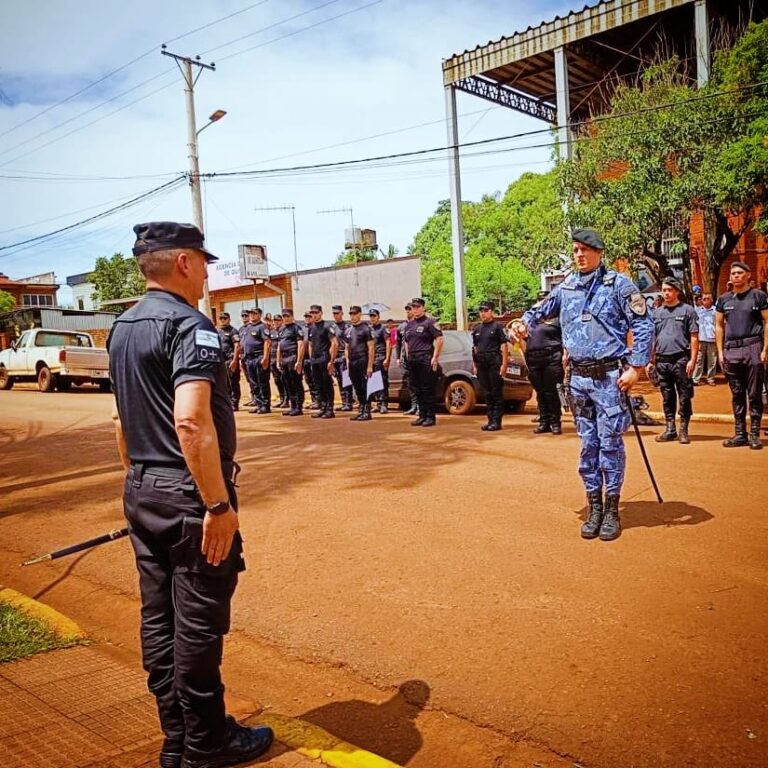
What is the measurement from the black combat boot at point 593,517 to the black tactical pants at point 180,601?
3.13 m

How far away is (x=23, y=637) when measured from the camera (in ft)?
12.3

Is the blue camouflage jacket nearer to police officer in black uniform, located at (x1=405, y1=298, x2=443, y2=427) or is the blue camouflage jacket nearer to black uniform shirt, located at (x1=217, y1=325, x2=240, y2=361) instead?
police officer in black uniform, located at (x1=405, y1=298, x2=443, y2=427)

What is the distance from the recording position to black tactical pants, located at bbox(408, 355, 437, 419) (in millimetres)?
10703

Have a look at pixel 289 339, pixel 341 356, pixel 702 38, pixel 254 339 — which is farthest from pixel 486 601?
pixel 702 38

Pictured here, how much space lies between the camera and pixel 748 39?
525 inches

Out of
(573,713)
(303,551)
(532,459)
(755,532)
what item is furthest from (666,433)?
(573,713)

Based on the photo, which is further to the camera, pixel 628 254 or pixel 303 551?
pixel 628 254

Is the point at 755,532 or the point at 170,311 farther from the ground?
the point at 170,311

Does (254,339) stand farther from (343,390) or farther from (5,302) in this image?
(5,302)

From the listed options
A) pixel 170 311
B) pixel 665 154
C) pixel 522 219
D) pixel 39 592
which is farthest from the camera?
pixel 522 219

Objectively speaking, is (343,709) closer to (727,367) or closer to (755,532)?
(755,532)

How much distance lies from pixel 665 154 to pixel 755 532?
11.6m

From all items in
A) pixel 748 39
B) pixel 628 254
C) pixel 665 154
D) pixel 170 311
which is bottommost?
pixel 170 311

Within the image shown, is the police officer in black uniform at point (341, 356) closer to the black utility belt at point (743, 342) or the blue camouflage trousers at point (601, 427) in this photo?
the black utility belt at point (743, 342)
